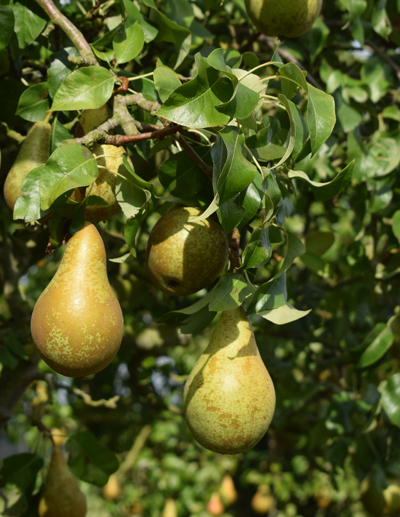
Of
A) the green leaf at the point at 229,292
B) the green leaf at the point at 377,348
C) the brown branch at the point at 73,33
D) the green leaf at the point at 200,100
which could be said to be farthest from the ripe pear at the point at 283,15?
the green leaf at the point at 377,348

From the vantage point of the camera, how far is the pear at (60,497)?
1.44 meters

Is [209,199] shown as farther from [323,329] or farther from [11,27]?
[323,329]

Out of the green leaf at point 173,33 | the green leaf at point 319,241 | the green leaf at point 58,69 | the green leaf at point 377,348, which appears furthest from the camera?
the green leaf at point 319,241

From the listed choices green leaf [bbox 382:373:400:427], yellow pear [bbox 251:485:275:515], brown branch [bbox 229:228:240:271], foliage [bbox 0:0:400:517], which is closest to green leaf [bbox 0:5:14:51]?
foliage [bbox 0:0:400:517]

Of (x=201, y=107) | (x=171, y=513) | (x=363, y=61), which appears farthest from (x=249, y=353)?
(x=171, y=513)

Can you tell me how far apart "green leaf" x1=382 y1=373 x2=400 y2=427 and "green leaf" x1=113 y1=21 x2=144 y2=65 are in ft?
3.76

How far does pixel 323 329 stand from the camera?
8.54ft

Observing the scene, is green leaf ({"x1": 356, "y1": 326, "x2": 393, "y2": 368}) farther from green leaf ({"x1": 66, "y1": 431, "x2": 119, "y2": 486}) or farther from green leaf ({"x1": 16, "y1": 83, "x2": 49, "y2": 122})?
green leaf ({"x1": 16, "y1": 83, "x2": 49, "y2": 122})

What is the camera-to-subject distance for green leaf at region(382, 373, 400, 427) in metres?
1.37

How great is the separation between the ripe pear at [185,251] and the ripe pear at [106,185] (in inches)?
3.9

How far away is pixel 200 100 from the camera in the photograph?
701 mm

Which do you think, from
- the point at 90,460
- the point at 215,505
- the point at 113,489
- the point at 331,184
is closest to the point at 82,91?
the point at 331,184

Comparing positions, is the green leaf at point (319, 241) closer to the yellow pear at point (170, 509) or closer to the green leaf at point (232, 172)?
the green leaf at point (232, 172)

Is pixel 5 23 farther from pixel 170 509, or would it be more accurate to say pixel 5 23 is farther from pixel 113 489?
pixel 113 489
